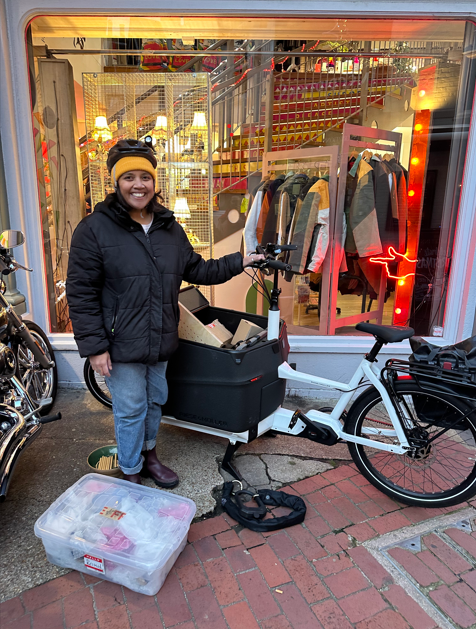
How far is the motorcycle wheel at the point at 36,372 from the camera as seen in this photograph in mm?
3180

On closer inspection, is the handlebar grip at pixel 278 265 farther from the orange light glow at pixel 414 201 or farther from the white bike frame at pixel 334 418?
the orange light glow at pixel 414 201

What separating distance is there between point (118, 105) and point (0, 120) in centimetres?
104

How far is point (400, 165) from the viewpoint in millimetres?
4090

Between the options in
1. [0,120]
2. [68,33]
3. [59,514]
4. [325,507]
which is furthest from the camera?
[68,33]

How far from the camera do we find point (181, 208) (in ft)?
13.8

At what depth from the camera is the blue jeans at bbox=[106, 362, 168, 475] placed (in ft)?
7.79

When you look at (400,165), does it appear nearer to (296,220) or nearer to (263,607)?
(296,220)

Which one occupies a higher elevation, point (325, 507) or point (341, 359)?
point (341, 359)

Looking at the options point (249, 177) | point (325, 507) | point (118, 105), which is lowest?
point (325, 507)

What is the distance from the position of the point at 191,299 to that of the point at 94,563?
5.87ft

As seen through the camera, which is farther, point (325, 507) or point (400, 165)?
point (400, 165)

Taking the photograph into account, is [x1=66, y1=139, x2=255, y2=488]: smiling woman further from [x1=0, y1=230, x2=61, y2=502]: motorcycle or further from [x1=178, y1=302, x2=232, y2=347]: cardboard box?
[x1=0, y1=230, x2=61, y2=502]: motorcycle

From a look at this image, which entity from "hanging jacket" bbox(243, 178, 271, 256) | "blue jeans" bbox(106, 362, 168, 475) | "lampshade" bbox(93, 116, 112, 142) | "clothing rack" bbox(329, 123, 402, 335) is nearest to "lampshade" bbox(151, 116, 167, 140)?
"lampshade" bbox(93, 116, 112, 142)

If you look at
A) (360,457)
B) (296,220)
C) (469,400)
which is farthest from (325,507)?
(296,220)
